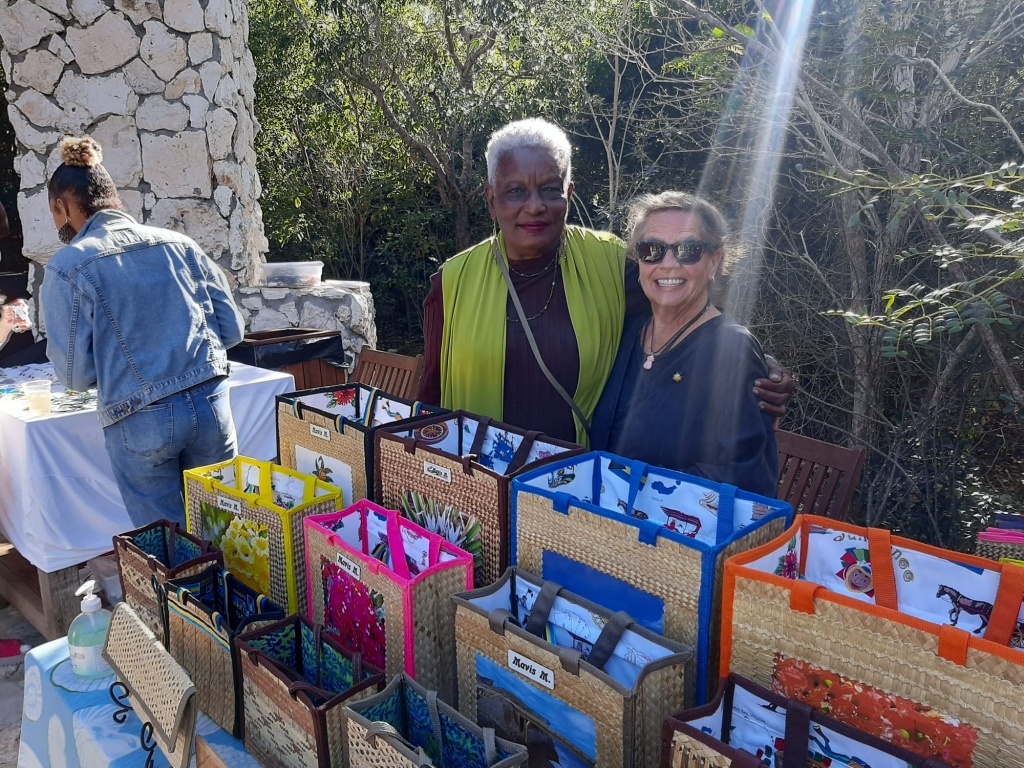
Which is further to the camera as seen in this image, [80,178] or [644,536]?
[80,178]

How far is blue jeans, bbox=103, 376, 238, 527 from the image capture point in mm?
2566

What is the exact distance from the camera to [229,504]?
1694 mm

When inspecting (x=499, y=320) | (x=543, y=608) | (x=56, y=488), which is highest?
(x=499, y=320)

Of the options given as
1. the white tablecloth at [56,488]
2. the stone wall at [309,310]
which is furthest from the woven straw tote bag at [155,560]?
the stone wall at [309,310]

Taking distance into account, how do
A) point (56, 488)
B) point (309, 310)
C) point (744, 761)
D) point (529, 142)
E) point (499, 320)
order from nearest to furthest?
point (744, 761) → point (529, 142) → point (499, 320) → point (56, 488) → point (309, 310)

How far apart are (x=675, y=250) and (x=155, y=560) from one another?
1.34m

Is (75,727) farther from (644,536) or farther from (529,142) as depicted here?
(529,142)

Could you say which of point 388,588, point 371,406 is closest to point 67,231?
point 371,406

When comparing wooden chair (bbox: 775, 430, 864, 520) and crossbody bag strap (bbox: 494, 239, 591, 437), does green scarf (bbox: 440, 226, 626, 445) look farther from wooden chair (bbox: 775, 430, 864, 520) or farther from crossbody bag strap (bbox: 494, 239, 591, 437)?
wooden chair (bbox: 775, 430, 864, 520)

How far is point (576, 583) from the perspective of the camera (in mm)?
1231

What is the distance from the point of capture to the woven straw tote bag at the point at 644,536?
3.57 feet

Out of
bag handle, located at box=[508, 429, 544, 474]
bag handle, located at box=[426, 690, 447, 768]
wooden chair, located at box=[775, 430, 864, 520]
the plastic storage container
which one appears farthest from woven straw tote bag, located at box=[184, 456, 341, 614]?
the plastic storage container

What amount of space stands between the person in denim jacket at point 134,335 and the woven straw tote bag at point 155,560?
0.99 m

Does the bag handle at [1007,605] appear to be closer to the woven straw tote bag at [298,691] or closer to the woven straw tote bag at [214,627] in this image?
the woven straw tote bag at [298,691]
